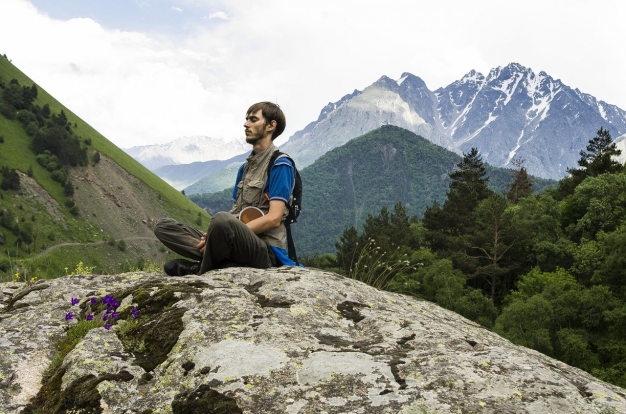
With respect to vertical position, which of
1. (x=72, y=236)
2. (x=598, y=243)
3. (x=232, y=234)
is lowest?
(x=72, y=236)

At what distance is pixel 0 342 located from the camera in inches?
172

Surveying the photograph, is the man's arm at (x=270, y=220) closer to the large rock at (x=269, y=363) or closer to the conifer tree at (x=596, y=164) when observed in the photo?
the large rock at (x=269, y=363)

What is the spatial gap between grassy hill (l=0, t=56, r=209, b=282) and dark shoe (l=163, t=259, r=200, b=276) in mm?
108752

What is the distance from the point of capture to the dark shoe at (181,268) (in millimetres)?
6747

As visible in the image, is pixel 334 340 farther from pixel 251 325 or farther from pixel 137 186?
pixel 137 186

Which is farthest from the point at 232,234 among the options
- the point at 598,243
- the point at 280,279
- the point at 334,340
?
the point at 598,243

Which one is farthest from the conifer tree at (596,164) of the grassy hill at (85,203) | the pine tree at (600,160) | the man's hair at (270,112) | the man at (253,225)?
the grassy hill at (85,203)

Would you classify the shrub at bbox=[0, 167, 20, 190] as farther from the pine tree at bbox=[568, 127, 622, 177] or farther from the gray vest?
the gray vest

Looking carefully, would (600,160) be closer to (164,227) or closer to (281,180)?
(281,180)

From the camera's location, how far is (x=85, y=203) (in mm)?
149875

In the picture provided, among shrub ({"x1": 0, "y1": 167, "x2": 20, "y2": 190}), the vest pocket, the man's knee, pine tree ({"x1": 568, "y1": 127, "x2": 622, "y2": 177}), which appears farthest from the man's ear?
shrub ({"x1": 0, "y1": 167, "x2": 20, "y2": 190})

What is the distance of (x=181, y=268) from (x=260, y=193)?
1530mm

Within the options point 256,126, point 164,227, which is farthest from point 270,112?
point 164,227

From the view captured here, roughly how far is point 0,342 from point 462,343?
13.6ft
